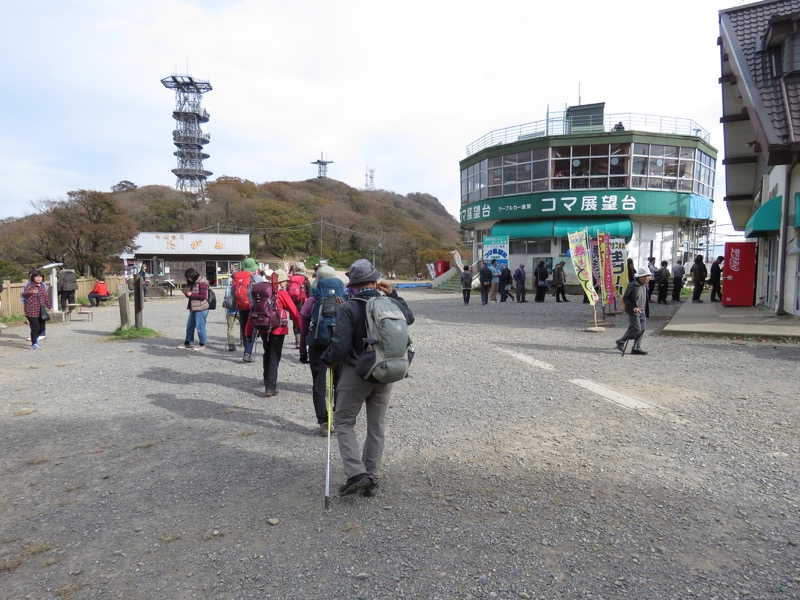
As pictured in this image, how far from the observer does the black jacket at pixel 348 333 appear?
138 inches

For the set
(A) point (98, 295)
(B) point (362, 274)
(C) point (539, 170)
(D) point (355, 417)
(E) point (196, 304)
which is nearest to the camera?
(D) point (355, 417)

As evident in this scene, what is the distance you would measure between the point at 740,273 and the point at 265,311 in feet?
50.2

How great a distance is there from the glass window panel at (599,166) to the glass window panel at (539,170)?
2.38 meters

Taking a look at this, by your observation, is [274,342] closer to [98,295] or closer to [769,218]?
[769,218]

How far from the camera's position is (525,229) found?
1127 inches

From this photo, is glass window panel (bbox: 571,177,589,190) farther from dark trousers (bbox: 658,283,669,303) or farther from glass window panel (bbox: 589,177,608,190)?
dark trousers (bbox: 658,283,669,303)

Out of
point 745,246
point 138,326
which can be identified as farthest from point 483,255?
point 138,326

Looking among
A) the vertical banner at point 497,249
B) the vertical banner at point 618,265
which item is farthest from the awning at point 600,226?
the vertical banner at point 618,265

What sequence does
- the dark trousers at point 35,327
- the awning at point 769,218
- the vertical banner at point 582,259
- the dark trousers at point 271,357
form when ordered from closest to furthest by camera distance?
the dark trousers at point 271,357, the dark trousers at point 35,327, the vertical banner at point 582,259, the awning at point 769,218

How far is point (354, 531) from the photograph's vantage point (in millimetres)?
3176

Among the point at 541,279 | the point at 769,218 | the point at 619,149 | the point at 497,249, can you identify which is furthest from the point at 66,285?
the point at 619,149

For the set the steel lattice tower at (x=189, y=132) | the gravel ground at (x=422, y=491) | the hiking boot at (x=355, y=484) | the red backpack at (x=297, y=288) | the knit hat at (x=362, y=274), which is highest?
the steel lattice tower at (x=189, y=132)

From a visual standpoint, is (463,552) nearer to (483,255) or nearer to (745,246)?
(745,246)

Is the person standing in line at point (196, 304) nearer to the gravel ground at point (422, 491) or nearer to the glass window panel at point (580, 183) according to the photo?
the gravel ground at point (422, 491)
